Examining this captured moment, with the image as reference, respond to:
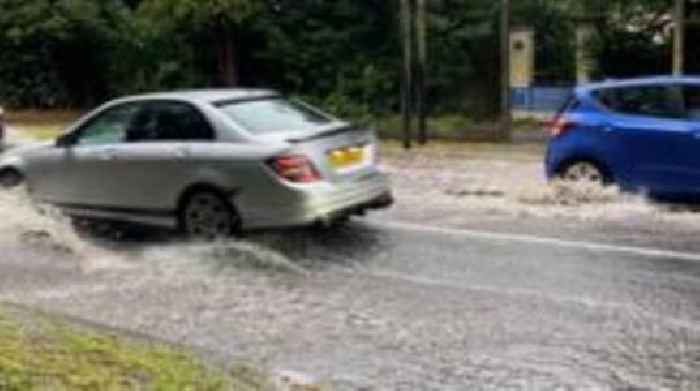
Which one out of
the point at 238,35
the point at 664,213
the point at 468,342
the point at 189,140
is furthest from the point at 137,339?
the point at 238,35

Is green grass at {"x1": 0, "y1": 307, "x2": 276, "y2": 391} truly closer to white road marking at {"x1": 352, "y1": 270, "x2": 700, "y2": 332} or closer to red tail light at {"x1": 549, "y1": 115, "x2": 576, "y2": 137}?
white road marking at {"x1": 352, "y1": 270, "x2": 700, "y2": 332}

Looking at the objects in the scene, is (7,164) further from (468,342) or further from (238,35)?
(238,35)

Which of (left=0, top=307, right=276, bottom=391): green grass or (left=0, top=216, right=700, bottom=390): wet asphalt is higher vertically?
(left=0, top=307, right=276, bottom=391): green grass

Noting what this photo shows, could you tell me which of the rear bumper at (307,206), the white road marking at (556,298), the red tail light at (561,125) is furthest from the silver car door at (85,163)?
the red tail light at (561,125)

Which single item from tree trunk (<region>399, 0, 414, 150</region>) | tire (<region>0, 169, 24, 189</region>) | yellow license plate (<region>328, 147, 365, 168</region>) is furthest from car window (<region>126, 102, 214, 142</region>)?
tree trunk (<region>399, 0, 414, 150</region>)

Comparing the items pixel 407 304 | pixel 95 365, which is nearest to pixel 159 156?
pixel 407 304

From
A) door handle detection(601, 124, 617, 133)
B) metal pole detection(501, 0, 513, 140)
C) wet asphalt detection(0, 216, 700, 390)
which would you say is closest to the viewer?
wet asphalt detection(0, 216, 700, 390)

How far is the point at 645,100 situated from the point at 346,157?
4.24 metres

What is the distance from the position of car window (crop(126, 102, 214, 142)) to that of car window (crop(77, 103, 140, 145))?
0.11 meters

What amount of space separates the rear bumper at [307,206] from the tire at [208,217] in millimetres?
185

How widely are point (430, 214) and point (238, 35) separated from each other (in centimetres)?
1703

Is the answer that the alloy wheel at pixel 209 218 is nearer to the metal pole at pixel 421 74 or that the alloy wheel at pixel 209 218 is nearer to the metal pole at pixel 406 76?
the metal pole at pixel 406 76

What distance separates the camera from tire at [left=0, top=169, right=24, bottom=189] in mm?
14836

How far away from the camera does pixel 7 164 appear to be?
14914mm
